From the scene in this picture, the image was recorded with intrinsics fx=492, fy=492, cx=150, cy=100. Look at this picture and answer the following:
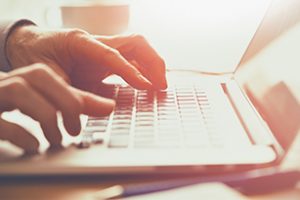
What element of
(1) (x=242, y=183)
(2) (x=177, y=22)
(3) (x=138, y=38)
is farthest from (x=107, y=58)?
(2) (x=177, y=22)

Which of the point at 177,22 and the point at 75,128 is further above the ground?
the point at 75,128

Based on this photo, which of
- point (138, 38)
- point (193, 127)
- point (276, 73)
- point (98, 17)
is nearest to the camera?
point (193, 127)

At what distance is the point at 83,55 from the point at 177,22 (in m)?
0.48

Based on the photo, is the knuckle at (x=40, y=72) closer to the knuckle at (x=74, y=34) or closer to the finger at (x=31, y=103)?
the finger at (x=31, y=103)

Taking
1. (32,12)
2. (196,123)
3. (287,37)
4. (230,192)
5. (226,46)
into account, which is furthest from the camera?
(32,12)

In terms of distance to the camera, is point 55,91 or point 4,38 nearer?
point 55,91

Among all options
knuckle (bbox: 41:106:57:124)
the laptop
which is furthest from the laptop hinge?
knuckle (bbox: 41:106:57:124)

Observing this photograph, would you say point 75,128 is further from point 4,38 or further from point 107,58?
point 4,38

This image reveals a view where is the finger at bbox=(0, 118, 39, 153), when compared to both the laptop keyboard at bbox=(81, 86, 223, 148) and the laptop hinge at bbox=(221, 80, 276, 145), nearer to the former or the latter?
the laptop keyboard at bbox=(81, 86, 223, 148)

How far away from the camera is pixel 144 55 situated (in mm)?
774

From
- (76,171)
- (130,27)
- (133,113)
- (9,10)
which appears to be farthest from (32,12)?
(76,171)

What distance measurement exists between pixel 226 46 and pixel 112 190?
0.68 metres

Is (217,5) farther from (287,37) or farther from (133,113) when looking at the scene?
(133,113)

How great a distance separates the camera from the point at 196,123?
0.58 m
